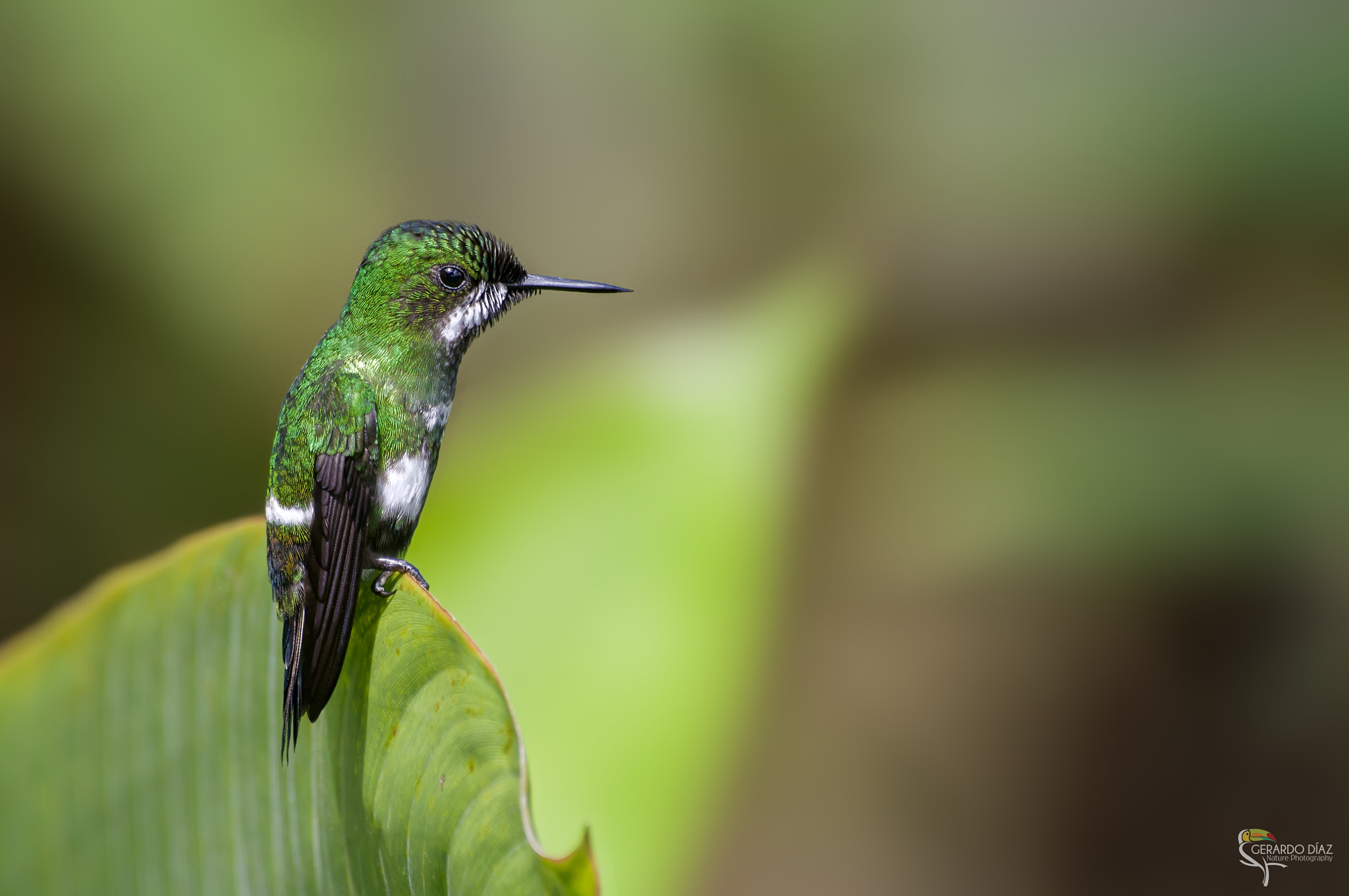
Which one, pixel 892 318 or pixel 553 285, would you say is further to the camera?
pixel 892 318

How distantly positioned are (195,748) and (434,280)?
381 mm

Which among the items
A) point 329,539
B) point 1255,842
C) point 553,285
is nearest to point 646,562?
point 553,285

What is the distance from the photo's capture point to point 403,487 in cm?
67

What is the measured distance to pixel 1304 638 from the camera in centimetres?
187

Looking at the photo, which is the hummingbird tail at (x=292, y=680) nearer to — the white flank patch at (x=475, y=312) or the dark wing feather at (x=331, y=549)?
the dark wing feather at (x=331, y=549)

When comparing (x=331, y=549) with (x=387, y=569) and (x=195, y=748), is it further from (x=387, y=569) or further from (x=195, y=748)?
(x=195, y=748)

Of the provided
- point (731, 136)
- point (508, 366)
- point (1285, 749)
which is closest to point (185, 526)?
point (508, 366)

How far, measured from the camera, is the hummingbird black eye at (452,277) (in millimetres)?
729

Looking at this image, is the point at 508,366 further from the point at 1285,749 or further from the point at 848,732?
the point at 1285,749

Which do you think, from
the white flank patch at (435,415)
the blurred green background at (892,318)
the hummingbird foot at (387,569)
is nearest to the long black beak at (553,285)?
the white flank patch at (435,415)

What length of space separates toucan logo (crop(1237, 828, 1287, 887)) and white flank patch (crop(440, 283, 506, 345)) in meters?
1.79

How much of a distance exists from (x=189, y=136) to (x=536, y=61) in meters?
0.86

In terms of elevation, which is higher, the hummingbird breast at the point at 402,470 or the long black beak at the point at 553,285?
the long black beak at the point at 553,285

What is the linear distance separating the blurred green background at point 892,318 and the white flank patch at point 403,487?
2.75 ft
